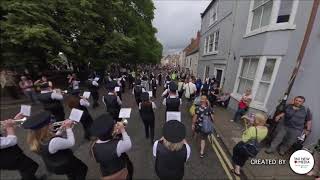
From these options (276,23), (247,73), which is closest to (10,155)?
(276,23)

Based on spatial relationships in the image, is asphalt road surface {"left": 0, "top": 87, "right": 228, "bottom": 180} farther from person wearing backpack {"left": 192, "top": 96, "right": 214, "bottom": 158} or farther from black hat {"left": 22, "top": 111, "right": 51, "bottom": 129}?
black hat {"left": 22, "top": 111, "right": 51, "bottom": 129}

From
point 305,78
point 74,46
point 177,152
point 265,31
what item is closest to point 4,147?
point 177,152

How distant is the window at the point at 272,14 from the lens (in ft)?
21.1

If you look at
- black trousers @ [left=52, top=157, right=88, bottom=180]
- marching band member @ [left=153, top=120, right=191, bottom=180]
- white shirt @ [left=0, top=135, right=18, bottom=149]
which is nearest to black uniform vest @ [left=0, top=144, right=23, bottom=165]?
white shirt @ [left=0, top=135, right=18, bottom=149]

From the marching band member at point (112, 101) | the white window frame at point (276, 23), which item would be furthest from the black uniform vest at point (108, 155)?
the white window frame at point (276, 23)

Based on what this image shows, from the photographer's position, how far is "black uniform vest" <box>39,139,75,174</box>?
2984 mm

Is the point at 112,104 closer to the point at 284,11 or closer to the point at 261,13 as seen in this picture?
the point at 284,11

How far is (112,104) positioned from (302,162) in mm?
5915

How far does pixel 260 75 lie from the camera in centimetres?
773

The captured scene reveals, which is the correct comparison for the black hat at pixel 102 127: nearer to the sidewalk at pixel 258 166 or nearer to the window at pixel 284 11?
the sidewalk at pixel 258 166

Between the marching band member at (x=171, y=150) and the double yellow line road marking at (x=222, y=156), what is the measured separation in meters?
2.22

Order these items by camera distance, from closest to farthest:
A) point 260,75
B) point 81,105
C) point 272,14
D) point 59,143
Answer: point 59,143, point 81,105, point 272,14, point 260,75

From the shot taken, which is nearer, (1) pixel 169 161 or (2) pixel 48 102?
(1) pixel 169 161

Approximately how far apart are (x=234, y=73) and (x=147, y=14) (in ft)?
50.7
